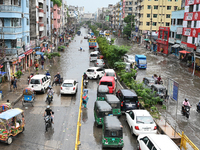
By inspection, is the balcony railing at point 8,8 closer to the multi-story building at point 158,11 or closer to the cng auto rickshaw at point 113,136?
the cng auto rickshaw at point 113,136

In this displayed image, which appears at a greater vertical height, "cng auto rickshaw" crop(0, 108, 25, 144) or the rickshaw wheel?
"cng auto rickshaw" crop(0, 108, 25, 144)

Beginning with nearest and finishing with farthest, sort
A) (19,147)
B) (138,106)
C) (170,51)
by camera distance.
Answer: (19,147), (138,106), (170,51)

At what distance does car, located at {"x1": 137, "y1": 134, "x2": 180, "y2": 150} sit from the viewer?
10.8m

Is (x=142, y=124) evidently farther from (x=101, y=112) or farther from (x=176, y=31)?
(x=176, y=31)

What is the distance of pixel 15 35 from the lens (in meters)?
30.8

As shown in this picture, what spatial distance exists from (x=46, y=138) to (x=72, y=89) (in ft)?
31.0

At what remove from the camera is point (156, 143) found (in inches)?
437

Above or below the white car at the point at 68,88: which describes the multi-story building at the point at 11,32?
above

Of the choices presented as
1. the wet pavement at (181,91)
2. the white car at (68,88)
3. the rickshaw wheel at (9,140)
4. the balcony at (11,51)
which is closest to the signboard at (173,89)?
the wet pavement at (181,91)

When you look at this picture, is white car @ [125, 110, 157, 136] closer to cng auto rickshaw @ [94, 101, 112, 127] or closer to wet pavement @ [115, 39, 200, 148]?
wet pavement @ [115, 39, 200, 148]

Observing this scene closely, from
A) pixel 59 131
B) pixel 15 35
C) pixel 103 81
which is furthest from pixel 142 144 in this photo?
pixel 15 35

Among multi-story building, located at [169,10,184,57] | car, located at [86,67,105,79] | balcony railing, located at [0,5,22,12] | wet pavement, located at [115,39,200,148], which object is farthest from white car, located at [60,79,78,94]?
multi-story building, located at [169,10,184,57]

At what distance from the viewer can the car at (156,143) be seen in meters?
10.8

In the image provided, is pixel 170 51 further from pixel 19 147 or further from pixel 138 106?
pixel 19 147
